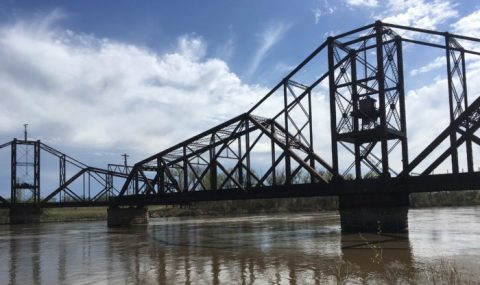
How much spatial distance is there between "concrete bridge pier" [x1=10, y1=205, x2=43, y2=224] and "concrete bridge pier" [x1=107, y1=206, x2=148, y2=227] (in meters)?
41.6

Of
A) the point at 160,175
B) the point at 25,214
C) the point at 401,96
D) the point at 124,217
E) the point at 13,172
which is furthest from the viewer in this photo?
the point at 13,172

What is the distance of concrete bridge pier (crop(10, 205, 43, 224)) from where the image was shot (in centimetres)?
10381

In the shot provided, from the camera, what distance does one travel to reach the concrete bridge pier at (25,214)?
103812mm

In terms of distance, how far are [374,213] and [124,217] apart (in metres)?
41.6

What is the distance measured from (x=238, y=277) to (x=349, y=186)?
2214 centimetres

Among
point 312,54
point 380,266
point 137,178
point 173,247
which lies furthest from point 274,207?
point 380,266

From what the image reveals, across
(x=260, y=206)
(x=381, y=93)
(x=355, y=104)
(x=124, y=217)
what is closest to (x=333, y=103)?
(x=355, y=104)

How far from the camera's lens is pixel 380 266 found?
69.0 feet

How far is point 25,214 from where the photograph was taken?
105 metres

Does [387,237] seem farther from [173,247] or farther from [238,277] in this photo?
[238,277]

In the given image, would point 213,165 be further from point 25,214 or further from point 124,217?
point 25,214

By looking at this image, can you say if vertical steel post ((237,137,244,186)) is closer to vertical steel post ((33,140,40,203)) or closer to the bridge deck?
the bridge deck

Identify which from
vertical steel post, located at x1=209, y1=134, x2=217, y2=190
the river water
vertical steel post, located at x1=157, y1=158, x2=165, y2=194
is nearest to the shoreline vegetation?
vertical steel post, located at x1=157, y1=158, x2=165, y2=194

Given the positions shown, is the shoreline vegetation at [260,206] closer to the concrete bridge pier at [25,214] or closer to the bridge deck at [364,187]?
the concrete bridge pier at [25,214]
